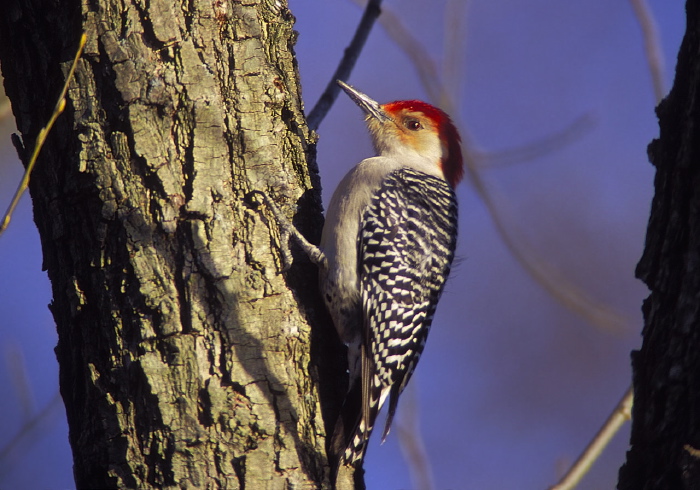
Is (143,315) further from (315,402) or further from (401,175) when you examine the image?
(401,175)

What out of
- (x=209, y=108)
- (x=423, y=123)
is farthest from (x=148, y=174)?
(x=423, y=123)

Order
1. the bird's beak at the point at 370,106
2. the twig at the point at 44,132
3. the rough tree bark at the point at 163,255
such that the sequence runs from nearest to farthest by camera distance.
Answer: the twig at the point at 44,132
the rough tree bark at the point at 163,255
the bird's beak at the point at 370,106

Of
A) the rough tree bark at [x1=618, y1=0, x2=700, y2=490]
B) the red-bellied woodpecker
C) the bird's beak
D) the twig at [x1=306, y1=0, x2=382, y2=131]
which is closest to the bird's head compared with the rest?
the bird's beak

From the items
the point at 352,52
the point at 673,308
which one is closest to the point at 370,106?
the point at 352,52

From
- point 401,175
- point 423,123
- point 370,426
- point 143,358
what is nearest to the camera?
point 143,358

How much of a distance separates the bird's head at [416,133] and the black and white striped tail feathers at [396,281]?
34.4 inches

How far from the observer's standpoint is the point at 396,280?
3.71 m

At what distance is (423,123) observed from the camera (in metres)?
4.94

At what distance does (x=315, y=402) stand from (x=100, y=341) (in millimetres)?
904

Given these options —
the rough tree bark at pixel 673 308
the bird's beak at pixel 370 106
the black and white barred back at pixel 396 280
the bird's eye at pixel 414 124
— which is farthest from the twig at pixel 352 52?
the rough tree bark at pixel 673 308

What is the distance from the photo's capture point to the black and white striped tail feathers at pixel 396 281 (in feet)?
11.5

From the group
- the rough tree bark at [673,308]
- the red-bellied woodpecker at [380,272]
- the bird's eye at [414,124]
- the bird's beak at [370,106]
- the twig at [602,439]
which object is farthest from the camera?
the bird's eye at [414,124]

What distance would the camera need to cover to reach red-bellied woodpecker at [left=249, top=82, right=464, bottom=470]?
334cm

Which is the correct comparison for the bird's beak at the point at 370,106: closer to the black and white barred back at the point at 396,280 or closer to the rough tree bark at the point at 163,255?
the black and white barred back at the point at 396,280
